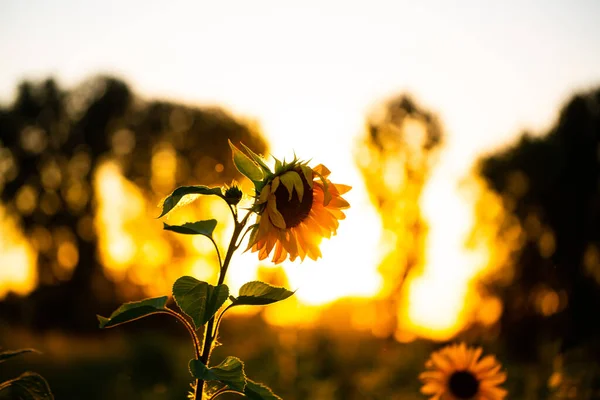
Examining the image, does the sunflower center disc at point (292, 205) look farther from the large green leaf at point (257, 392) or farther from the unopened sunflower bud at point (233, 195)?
the large green leaf at point (257, 392)

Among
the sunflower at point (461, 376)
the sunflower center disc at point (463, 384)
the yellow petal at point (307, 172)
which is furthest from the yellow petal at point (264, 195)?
the sunflower center disc at point (463, 384)

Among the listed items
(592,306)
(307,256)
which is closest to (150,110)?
(592,306)

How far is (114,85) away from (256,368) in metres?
17.0

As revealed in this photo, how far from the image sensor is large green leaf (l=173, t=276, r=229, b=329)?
149cm

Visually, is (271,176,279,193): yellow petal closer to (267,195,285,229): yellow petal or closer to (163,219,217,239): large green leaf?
(267,195,285,229): yellow petal

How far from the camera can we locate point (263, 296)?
1589mm

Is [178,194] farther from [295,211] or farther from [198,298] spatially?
[295,211]

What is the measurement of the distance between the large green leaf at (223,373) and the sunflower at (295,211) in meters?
0.38

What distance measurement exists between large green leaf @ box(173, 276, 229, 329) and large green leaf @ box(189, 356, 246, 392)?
0.09m

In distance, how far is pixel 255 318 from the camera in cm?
1570

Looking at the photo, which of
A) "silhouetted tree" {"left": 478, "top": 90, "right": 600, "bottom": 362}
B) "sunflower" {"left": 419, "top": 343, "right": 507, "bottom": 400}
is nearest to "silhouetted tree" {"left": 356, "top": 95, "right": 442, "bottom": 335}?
"silhouetted tree" {"left": 478, "top": 90, "right": 600, "bottom": 362}

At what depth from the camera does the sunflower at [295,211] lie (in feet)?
5.94

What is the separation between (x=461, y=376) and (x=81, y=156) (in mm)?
20230

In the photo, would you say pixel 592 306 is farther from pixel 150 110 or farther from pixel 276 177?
pixel 276 177
